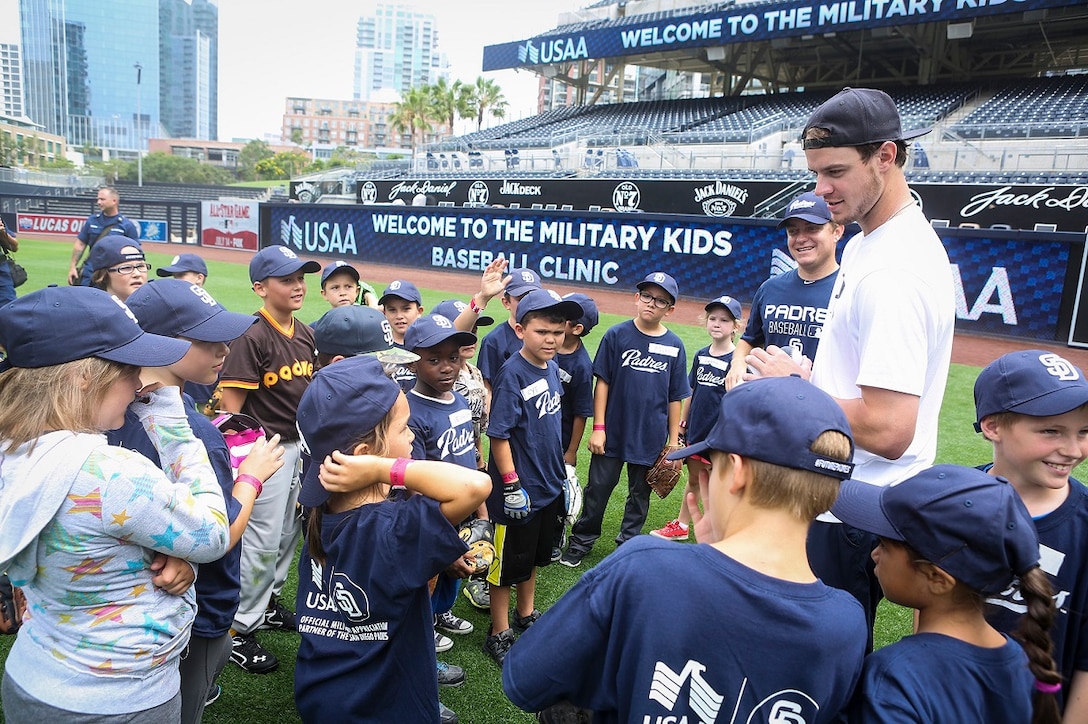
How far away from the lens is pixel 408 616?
224 cm

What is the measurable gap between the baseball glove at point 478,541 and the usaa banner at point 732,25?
28.7 metres

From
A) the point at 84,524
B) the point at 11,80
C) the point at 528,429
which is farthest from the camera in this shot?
the point at 11,80

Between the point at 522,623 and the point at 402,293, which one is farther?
the point at 402,293

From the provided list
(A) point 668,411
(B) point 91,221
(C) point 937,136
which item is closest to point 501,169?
(C) point 937,136

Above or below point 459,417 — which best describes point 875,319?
above

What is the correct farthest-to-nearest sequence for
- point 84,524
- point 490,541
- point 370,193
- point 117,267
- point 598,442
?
point 370,193
point 117,267
point 598,442
point 490,541
point 84,524

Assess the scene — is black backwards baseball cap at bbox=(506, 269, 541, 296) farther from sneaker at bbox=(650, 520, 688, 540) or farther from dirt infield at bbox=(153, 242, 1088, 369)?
dirt infield at bbox=(153, 242, 1088, 369)

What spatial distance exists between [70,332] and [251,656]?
237cm

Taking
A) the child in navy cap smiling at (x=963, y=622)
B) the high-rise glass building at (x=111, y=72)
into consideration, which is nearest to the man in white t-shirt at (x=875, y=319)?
the child in navy cap smiling at (x=963, y=622)

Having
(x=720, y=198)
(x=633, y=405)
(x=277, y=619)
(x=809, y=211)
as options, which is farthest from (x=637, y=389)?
(x=720, y=198)

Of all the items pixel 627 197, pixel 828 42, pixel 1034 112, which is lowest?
pixel 627 197

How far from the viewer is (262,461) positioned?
252cm

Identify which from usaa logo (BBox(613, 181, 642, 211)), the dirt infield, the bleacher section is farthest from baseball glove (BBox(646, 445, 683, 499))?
the bleacher section

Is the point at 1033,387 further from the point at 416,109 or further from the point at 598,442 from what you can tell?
the point at 416,109
